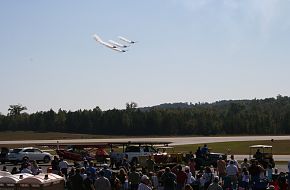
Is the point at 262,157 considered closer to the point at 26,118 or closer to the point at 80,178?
the point at 80,178

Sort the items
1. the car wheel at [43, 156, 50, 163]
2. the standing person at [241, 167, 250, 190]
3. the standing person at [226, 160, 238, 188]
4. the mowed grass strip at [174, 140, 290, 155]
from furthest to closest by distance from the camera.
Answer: the mowed grass strip at [174, 140, 290, 155], the car wheel at [43, 156, 50, 163], the standing person at [226, 160, 238, 188], the standing person at [241, 167, 250, 190]

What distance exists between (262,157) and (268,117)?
303ft

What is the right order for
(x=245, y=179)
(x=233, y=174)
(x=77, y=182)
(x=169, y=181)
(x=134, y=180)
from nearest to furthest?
(x=77, y=182), (x=169, y=181), (x=134, y=180), (x=245, y=179), (x=233, y=174)

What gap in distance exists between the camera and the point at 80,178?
18.3 m

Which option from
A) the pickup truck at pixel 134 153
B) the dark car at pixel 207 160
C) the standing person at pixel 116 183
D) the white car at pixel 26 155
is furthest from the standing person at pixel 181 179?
the white car at pixel 26 155

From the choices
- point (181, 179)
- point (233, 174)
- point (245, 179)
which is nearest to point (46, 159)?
point (233, 174)

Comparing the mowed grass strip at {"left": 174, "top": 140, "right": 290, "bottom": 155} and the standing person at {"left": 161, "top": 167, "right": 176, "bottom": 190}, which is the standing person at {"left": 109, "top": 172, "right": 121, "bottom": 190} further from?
the mowed grass strip at {"left": 174, "top": 140, "right": 290, "bottom": 155}

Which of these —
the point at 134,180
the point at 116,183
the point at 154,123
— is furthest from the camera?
the point at 154,123

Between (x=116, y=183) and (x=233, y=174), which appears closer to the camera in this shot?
(x=116, y=183)

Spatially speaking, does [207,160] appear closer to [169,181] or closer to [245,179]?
[245,179]

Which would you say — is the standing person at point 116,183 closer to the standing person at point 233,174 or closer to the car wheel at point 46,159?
the standing person at point 233,174

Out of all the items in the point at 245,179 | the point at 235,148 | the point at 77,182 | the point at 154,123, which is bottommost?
the point at 245,179

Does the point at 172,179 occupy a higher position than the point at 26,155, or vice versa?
the point at 26,155

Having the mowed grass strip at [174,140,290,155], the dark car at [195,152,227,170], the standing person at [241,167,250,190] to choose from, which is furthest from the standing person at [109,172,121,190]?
the mowed grass strip at [174,140,290,155]
